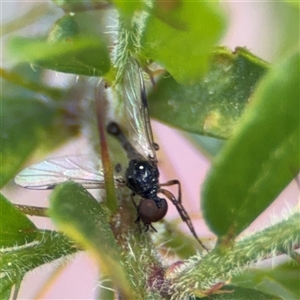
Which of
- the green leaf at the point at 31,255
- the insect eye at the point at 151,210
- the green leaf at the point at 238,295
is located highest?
the insect eye at the point at 151,210

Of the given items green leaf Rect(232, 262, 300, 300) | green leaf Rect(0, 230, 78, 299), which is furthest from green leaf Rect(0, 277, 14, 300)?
green leaf Rect(232, 262, 300, 300)

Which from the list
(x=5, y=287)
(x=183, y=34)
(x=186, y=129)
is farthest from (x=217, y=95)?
(x=5, y=287)

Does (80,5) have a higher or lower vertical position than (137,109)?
higher

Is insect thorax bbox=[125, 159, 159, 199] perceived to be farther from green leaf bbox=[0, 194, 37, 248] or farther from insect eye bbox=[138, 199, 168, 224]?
green leaf bbox=[0, 194, 37, 248]

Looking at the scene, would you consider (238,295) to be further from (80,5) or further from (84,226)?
(80,5)

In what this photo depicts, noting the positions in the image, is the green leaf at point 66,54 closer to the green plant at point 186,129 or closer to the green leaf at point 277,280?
the green plant at point 186,129

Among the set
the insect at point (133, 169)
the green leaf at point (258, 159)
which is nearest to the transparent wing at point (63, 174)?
the insect at point (133, 169)

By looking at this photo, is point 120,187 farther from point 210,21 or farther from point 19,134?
point 210,21
